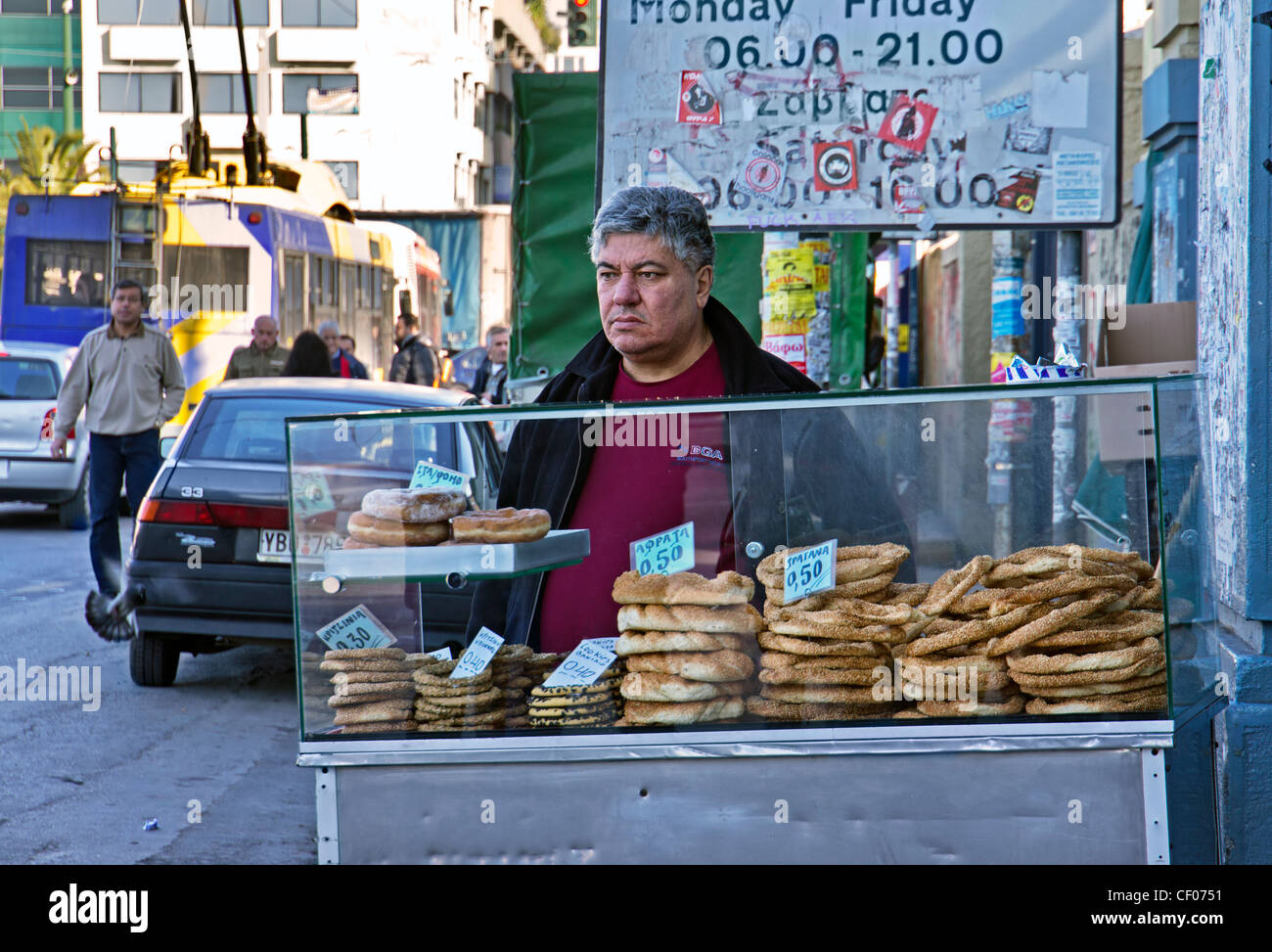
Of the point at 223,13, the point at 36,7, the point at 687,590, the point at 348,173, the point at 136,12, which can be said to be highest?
the point at 36,7

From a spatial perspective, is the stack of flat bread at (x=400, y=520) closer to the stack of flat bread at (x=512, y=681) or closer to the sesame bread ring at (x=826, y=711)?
the stack of flat bread at (x=512, y=681)

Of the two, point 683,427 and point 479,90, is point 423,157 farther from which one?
point 683,427

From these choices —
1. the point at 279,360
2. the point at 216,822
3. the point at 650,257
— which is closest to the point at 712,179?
the point at 650,257

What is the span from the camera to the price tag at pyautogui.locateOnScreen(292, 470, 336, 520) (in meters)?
3.00

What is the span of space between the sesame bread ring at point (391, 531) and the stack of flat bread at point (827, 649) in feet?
2.30

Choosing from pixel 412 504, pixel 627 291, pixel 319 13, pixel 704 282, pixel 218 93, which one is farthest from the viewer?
pixel 218 93

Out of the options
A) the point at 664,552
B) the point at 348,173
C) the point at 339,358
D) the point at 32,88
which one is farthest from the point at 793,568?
the point at 32,88

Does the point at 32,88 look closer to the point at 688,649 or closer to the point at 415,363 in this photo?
the point at 415,363

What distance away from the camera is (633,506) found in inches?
127

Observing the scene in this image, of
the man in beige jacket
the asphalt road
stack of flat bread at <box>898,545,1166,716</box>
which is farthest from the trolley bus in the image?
stack of flat bread at <box>898,545,1166,716</box>

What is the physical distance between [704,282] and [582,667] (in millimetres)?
1117

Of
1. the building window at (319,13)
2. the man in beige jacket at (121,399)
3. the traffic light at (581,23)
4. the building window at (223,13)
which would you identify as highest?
the building window at (223,13)

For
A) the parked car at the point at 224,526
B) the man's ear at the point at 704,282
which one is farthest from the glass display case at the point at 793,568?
the parked car at the point at 224,526

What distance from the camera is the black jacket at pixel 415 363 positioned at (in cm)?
1570
